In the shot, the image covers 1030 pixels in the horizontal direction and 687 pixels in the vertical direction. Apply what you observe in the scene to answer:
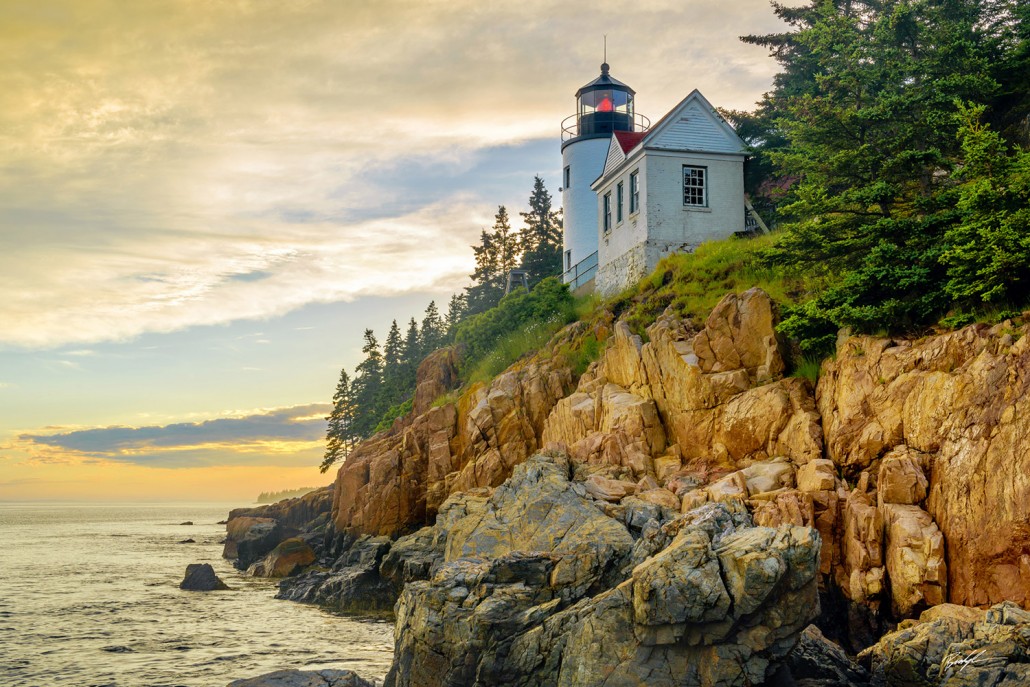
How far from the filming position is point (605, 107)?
46.0 meters

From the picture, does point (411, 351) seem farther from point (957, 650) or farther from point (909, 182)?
point (957, 650)

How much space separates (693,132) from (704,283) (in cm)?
1016

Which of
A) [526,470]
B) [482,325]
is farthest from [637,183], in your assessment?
[526,470]

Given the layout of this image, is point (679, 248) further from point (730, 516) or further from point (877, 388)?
point (730, 516)

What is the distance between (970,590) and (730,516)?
4147 mm

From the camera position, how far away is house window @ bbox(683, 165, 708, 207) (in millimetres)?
34094

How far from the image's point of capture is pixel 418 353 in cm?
6750

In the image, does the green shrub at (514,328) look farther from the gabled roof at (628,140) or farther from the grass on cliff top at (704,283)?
the gabled roof at (628,140)

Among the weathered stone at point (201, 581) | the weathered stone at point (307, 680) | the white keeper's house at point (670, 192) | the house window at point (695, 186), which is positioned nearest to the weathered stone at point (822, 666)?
the weathered stone at point (307, 680)

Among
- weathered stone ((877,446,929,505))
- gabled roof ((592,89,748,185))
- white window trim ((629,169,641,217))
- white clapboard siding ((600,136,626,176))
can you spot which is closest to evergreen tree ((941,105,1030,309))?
weathered stone ((877,446,929,505))

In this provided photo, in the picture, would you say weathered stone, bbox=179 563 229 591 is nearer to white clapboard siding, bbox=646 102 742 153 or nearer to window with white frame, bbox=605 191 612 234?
window with white frame, bbox=605 191 612 234

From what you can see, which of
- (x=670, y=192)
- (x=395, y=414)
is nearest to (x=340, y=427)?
(x=395, y=414)

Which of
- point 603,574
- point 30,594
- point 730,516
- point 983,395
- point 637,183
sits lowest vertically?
point 30,594

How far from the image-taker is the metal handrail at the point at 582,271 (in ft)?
132
